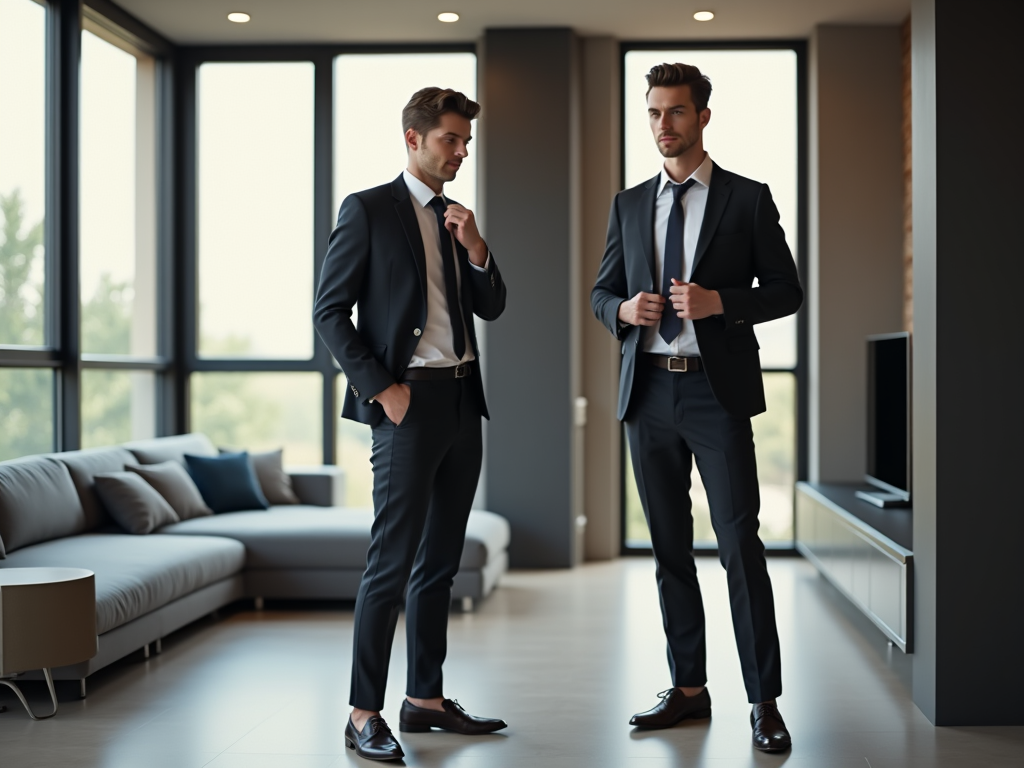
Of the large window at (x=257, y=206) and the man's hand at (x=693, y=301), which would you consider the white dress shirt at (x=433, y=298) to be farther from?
the large window at (x=257, y=206)

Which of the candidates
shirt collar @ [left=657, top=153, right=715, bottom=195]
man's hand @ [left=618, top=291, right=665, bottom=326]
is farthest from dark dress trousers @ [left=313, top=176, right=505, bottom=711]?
shirt collar @ [left=657, top=153, right=715, bottom=195]

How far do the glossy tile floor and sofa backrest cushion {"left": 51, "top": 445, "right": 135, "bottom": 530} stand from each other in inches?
27.7

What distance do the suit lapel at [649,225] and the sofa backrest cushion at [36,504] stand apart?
2602 mm

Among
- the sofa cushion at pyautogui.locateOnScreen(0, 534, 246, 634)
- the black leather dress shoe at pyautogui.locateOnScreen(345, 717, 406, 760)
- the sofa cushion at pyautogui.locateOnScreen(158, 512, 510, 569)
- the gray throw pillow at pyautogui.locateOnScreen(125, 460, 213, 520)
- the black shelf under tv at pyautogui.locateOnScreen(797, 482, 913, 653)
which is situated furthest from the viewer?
the gray throw pillow at pyautogui.locateOnScreen(125, 460, 213, 520)

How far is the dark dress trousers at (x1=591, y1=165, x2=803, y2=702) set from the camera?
2998mm

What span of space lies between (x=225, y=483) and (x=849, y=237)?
375 centimetres

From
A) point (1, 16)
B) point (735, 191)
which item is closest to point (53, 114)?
point (1, 16)

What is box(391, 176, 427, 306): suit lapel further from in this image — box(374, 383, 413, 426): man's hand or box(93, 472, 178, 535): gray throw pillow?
box(93, 472, 178, 535): gray throw pillow

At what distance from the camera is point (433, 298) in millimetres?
2998

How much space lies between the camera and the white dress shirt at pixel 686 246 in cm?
307

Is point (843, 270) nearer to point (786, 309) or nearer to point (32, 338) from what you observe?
point (786, 309)

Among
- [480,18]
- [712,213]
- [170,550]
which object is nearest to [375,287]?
[712,213]

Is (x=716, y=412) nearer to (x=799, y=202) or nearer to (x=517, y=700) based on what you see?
(x=517, y=700)
